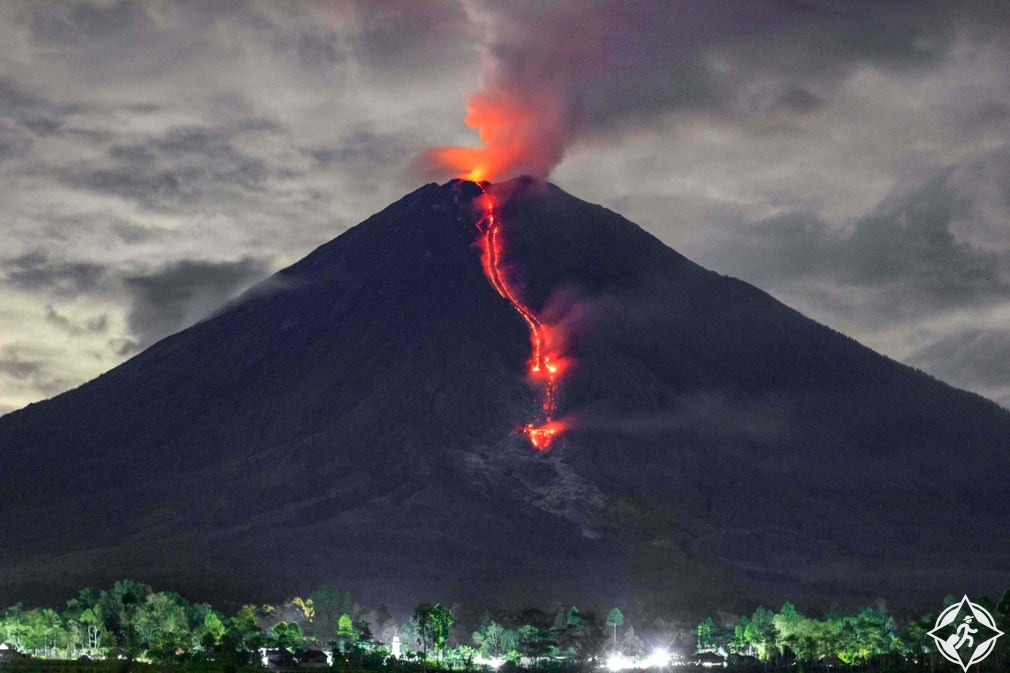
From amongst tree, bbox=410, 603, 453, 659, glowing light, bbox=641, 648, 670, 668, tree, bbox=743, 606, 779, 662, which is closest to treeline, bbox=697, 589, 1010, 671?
tree, bbox=743, 606, 779, 662

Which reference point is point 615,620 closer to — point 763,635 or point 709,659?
point 709,659

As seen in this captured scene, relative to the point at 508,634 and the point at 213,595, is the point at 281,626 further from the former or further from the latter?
the point at 213,595

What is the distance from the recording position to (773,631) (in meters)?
158

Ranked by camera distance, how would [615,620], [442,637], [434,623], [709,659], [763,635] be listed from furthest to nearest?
[615,620] → [763,635] → [709,659] → [442,637] → [434,623]

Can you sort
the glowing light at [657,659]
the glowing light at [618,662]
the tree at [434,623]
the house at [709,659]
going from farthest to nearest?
1. the house at [709,659]
2. the glowing light at [618,662]
3. the glowing light at [657,659]
4. the tree at [434,623]

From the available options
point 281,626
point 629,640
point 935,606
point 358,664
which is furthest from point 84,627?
point 935,606

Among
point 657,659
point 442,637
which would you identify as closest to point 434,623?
point 442,637

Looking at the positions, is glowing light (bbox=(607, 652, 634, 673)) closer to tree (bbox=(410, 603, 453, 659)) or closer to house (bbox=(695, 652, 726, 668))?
house (bbox=(695, 652, 726, 668))

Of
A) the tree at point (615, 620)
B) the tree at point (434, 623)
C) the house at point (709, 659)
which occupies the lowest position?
the house at point (709, 659)

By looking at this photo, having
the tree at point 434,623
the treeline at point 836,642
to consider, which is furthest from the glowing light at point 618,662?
the tree at point 434,623

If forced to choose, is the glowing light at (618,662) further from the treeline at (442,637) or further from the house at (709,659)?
the house at (709,659)

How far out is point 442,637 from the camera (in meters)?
146

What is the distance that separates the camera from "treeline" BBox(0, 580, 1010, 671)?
5207 inches

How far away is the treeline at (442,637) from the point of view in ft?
434
